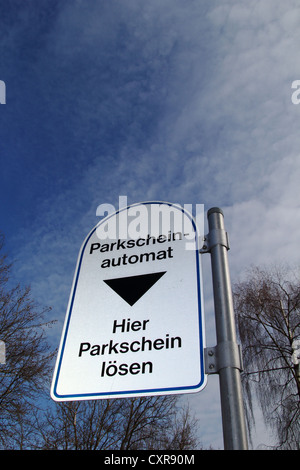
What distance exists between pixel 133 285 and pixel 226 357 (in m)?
0.48

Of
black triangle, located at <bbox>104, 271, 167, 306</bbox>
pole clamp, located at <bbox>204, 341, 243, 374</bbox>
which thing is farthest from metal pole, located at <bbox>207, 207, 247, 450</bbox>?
black triangle, located at <bbox>104, 271, 167, 306</bbox>

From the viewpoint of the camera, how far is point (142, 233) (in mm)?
1706

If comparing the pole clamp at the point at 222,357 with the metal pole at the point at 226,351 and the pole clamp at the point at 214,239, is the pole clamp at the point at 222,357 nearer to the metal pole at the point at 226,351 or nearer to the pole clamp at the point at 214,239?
the metal pole at the point at 226,351

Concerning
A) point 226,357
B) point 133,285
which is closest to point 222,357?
point 226,357

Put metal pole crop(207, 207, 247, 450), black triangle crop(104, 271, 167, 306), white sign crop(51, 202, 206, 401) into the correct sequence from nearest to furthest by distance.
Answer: metal pole crop(207, 207, 247, 450) < white sign crop(51, 202, 206, 401) < black triangle crop(104, 271, 167, 306)

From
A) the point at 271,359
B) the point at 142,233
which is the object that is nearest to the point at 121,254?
the point at 142,233

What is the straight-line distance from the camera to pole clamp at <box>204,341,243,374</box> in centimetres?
121

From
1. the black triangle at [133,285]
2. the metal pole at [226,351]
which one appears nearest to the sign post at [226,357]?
the metal pole at [226,351]

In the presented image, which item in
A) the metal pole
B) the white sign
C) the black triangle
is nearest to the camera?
the metal pole

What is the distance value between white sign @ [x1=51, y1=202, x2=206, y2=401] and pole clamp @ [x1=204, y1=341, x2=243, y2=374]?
0.03 metres

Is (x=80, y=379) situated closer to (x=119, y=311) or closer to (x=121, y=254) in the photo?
(x=119, y=311)

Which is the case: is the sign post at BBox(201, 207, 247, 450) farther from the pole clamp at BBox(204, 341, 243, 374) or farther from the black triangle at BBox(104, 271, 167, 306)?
the black triangle at BBox(104, 271, 167, 306)

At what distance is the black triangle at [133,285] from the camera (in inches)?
57.5

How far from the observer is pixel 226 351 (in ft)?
4.01
